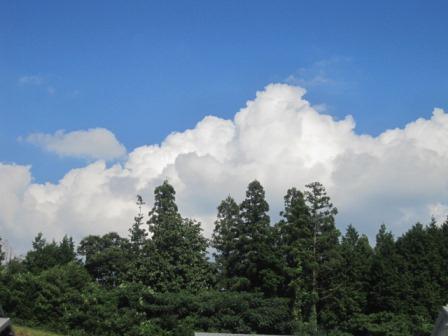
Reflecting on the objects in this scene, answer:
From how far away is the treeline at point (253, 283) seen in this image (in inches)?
1984

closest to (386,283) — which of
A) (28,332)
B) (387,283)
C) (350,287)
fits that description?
(387,283)

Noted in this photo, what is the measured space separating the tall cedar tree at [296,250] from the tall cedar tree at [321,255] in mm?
428

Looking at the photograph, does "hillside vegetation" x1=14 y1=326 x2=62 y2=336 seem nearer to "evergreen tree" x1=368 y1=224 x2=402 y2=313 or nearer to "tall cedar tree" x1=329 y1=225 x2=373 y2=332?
"tall cedar tree" x1=329 y1=225 x2=373 y2=332

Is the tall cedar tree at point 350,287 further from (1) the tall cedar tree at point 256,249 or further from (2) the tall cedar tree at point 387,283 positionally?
(1) the tall cedar tree at point 256,249

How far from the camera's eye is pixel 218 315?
50.3 meters

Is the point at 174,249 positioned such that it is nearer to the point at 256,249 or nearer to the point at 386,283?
A: the point at 256,249

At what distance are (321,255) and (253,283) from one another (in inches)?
251

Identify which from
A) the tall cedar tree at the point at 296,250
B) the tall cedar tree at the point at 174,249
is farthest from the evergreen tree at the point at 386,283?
the tall cedar tree at the point at 174,249

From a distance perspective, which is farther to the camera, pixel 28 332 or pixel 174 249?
pixel 174 249

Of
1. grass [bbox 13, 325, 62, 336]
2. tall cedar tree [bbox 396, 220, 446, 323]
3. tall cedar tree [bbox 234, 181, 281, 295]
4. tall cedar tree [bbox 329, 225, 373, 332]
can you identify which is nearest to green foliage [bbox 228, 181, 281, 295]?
tall cedar tree [bbox 234, 181, 281, 295]

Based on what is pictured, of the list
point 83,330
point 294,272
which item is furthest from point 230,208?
point 83,330

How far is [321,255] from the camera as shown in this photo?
5631 cm

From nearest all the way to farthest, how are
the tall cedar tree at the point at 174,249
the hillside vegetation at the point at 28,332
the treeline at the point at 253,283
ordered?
the hillside vegetation at the point at 28,332, the treeline at the point at 253,283, the tall cedar tree at the point at 174,249

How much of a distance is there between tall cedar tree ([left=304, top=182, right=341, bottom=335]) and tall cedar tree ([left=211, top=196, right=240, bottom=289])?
647 centimetres
